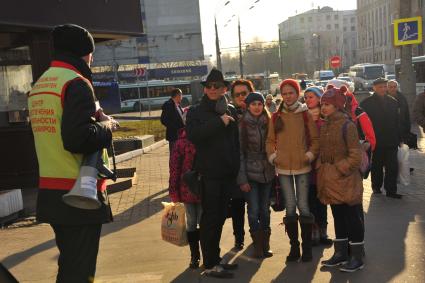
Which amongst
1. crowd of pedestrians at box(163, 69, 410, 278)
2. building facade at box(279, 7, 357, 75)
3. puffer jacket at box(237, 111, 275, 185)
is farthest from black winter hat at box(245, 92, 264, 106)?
building facade at box(279, 7, 357, 75)

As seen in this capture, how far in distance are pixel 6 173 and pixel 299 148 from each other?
20.8 feet

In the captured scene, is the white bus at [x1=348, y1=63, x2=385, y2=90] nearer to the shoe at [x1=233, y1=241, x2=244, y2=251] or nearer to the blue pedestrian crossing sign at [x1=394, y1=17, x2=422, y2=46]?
the blue pedestrian crossing sign at [x1=394, y1=17, x2=422, y2=46]

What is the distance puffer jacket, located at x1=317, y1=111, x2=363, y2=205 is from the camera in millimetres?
4539

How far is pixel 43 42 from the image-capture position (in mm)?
9102

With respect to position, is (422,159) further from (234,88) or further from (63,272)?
(63,272)

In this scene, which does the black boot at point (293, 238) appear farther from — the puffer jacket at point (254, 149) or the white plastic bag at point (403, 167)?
the white plastic bag at point (403, 167)

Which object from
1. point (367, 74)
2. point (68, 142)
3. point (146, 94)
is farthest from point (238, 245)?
point (367, 74)

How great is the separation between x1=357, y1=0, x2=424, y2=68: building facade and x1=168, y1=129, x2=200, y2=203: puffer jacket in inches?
3411

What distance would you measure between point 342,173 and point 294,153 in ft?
1.70

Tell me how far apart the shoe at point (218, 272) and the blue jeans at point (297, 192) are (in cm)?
90

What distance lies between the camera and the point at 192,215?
4.97 metres

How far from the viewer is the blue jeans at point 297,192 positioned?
494cm

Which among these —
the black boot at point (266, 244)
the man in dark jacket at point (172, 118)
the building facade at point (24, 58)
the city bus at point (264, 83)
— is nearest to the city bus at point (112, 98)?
the city bus at point (264, 83)

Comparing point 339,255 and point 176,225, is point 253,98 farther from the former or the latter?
point 339,255
